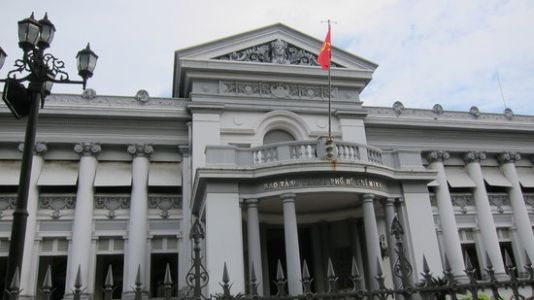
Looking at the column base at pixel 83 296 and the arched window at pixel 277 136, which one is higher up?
the arched window at pixel 277 136

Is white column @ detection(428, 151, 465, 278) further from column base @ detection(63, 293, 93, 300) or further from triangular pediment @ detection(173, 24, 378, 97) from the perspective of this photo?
column base @ detection(63, 293, 93, 300)

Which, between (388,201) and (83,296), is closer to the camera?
(388,201)

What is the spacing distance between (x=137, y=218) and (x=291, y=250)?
7471 millimetres

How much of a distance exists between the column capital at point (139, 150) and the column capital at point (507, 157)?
17.5 m

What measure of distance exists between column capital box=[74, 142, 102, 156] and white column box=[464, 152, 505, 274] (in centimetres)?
1757

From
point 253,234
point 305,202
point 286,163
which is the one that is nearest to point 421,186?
point 305,202

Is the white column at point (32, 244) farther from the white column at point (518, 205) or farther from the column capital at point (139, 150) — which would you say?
the white column at point (518, 205)

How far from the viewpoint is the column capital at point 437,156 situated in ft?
71.6

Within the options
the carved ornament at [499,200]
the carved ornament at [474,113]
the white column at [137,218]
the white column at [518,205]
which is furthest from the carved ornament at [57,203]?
the white column at [518,205]

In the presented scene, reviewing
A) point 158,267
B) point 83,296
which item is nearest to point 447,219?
point 158,267

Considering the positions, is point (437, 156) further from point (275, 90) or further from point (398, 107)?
point (275, 90)

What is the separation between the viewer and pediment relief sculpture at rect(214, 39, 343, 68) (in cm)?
1973

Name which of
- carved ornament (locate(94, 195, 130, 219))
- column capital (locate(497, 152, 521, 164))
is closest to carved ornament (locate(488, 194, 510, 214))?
column capital (locate(497, 152, 521, 164))

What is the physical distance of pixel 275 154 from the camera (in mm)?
14203
